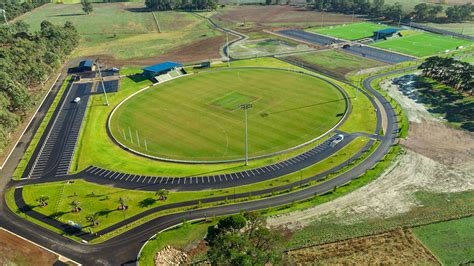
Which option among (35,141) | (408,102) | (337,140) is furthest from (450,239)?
(35,141)

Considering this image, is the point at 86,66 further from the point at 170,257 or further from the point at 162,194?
the point at 170,257

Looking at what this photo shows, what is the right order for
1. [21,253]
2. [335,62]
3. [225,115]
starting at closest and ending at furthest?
[21,253], [225,115], [335,62]

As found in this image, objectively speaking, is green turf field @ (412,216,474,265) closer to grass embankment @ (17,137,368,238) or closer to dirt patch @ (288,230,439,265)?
dirt patch @ (288,230,439,265)

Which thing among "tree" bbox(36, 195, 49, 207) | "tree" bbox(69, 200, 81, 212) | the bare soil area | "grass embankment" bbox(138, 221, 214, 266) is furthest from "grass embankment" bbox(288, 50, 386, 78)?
"tree" bbox(36, 195, 49, 207)

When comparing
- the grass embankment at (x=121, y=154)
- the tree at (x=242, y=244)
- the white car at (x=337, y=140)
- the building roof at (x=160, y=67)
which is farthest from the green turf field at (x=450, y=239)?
the building roof at (x=160, y=67)

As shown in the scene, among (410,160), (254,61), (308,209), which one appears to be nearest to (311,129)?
(410,160)

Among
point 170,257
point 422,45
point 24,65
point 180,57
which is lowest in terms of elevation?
point 170,257
